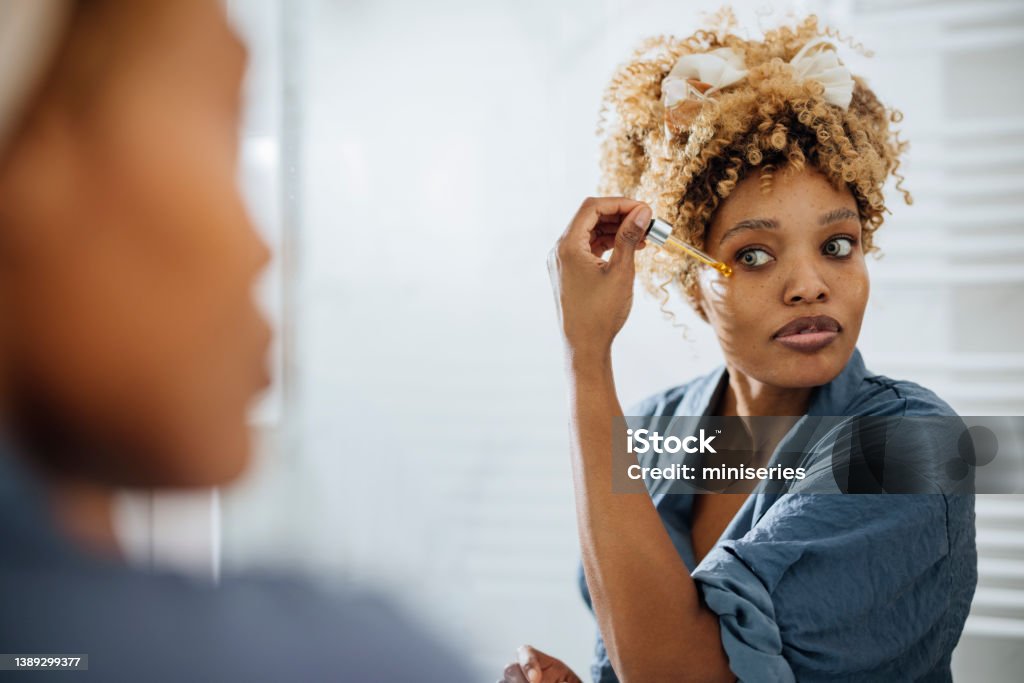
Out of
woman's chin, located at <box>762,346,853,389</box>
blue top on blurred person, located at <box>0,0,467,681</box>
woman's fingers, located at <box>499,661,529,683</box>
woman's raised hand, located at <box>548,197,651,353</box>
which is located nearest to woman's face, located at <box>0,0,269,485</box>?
blue top on blurred person, located at <box>0,0,467,681</box>

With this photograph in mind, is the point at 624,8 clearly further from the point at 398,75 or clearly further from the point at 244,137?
the point at 244,137

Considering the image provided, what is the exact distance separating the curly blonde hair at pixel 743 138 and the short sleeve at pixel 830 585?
0.33 metres

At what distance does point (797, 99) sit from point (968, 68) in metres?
0.40

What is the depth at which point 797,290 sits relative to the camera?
2.79 feet

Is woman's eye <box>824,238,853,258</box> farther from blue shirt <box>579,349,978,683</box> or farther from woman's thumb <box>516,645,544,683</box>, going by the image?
woman's thumb <box>516,645,544,683</box>

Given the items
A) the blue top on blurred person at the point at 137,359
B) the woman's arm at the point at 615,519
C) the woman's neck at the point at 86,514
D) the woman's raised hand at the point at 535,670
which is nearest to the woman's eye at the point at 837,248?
the woman's arm at the point at 615,519

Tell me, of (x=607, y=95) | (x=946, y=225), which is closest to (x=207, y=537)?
(x=607, y=95)

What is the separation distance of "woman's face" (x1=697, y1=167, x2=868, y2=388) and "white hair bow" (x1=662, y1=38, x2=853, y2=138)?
3.9 inches

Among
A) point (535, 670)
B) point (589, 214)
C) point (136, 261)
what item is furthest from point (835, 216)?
point (136, 261)

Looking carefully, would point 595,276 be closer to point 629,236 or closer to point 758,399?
point 629,236

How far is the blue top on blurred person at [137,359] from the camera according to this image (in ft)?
4.43

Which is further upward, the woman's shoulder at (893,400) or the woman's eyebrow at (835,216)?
the woman's eyebrow at (835,216)

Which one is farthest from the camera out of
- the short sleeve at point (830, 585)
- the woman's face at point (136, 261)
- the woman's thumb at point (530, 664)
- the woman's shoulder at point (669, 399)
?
the woman's face at point (136, 261)

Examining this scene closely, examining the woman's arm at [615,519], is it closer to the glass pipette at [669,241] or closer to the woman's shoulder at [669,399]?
the glass pipette at [669,241]
